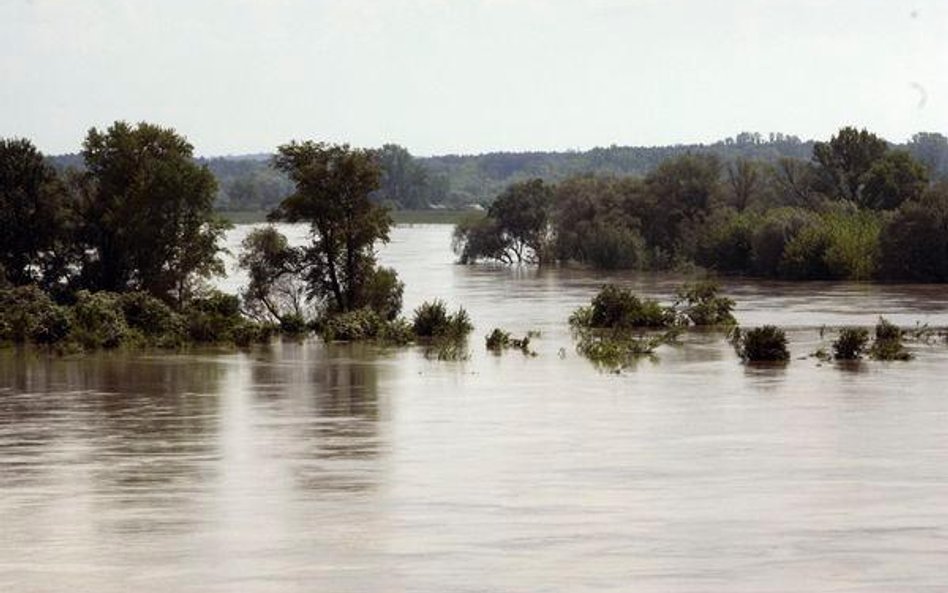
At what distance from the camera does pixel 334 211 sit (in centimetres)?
5088

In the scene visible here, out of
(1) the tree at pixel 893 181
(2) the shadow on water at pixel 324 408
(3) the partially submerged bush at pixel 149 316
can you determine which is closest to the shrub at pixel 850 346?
(2) the shadow on water at pixel 324 408

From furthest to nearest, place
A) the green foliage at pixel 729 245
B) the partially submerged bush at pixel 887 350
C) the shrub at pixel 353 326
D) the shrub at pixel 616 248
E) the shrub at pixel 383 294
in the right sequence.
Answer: the shrub at pixel 616 248 → the green foliage at pixel 729 245 → the shrub at pixel 383 294 → the shrub at pixel 353 326 → the partially submerged bush at pixel 887 350

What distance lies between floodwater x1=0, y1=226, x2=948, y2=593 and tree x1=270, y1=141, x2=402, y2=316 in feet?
25.5

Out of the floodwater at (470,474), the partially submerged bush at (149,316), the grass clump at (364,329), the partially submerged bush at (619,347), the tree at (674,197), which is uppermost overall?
the tree at (674,197)

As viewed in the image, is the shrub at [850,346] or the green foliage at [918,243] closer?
the shrub at [850,346]

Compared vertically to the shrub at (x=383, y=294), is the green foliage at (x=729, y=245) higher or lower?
higher

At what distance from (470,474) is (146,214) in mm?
28576

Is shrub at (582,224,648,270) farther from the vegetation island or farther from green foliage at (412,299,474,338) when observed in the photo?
green foliage at (412,299,474,338)

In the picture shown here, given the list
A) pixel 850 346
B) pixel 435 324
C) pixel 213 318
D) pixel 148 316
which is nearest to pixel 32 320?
pixel 148 316

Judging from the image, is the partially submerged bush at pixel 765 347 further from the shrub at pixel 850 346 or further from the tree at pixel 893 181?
the tree at pixel 893 181

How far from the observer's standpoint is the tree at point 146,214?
50281 mm

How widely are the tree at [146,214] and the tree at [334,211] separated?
232 centimetres

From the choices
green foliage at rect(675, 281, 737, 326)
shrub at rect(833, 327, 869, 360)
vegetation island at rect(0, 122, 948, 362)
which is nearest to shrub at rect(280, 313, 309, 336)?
vegetation island at rect(0, 122, 948, 362)

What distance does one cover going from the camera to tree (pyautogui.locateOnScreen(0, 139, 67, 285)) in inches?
1982
